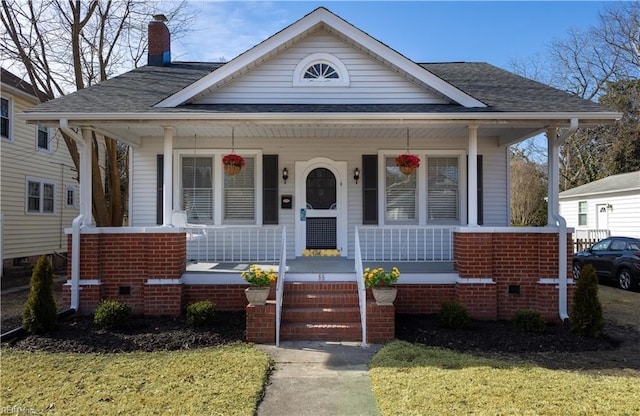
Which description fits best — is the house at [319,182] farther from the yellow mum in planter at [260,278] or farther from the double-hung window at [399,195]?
the yellow mum in planter at [260,278]

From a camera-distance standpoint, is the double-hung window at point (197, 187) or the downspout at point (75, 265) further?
the double-hung window at point (197, 187)

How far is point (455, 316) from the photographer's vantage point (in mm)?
6461

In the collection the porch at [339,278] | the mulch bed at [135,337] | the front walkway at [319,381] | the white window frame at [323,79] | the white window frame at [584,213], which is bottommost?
the front walkway at [319,381]

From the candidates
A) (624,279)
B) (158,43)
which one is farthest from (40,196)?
(624,279)

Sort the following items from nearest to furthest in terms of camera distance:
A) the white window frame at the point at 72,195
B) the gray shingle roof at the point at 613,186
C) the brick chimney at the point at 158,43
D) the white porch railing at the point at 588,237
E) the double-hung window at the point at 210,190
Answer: the double-hung window at the point at 210,190
the brick chimney at the point at 158,43
the white window frame at the point at 72,195
the white porch railing at the point at 588,237
the gray shingle roof at the point at 613,186

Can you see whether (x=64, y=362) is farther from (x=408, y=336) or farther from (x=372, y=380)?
(x=408, y=336)

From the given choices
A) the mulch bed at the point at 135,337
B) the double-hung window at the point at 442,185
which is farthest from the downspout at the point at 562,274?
the mulch bed at the point at 135,337

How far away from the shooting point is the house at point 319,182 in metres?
7.07

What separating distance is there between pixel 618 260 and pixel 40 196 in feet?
61.3

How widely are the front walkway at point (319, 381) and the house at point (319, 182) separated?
406mm

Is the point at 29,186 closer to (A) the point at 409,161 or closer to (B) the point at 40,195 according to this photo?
(B) the point at 40,195

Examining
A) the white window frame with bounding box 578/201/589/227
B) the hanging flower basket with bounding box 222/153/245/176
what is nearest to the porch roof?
the hanging flower basket with bounding box 222/153/245/176

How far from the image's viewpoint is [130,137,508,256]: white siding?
9.28 meters

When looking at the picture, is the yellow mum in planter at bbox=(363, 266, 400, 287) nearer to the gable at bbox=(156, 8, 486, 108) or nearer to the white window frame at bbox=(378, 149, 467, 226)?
the white window frame at bbox=(378, 149, 467, 226)
